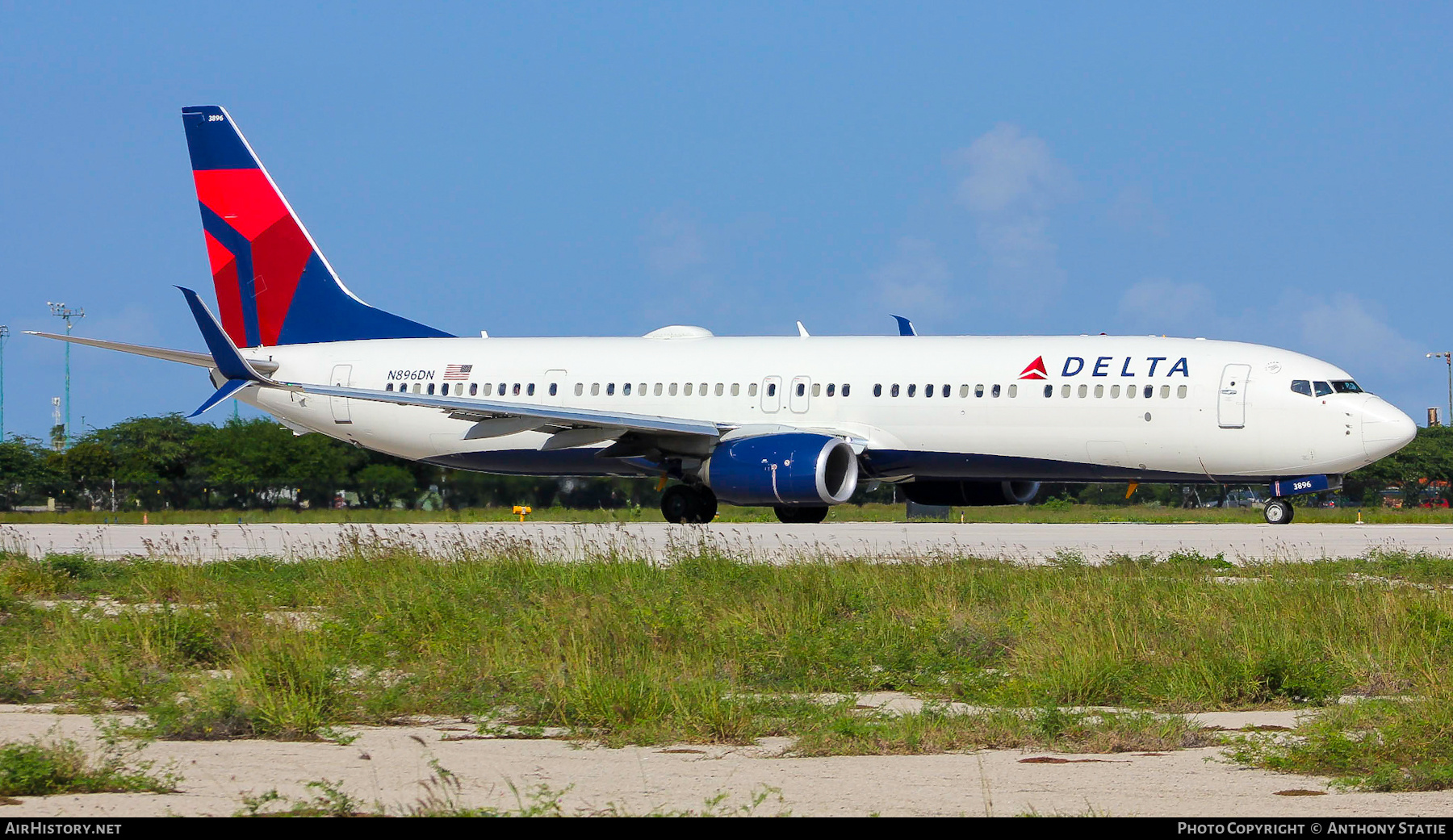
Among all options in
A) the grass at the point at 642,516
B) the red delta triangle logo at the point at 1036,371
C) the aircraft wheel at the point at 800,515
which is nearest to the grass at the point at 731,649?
the red delta triangle logo at the point at 1036,371

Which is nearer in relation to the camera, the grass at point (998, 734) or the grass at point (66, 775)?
the grass at point (66, 775)

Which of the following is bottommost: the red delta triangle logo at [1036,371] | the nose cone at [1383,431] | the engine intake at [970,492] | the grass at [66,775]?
the grass at [66,775]

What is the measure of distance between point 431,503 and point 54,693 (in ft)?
80.9

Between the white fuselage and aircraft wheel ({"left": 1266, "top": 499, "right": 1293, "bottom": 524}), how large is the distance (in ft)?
6.60

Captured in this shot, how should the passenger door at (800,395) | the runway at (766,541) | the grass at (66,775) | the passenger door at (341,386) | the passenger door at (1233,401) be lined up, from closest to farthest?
the grass at (66,775), the runway at (766,541), the passenger door at (1233,401), the passenger door at (800,395), the passenger door at (341,386)

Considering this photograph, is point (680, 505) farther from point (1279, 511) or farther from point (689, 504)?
point (1279, 511)

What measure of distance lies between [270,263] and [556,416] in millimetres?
9493

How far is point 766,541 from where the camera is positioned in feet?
72.6

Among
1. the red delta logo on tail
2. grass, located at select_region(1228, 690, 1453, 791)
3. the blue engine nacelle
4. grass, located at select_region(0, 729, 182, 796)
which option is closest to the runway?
the blue engine nacelle

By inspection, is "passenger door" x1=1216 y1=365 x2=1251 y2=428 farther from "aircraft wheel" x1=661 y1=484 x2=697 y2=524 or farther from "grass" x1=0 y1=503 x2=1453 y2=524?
"aircraft wheel" x1=661 y1=484 x2=697 y2=524

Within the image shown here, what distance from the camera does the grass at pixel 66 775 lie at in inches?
245

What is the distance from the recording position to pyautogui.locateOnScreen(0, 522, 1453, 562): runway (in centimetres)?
1739

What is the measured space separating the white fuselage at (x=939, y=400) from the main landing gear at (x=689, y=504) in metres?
0.96

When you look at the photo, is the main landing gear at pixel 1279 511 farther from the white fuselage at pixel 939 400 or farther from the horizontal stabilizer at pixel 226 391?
the horizontal stabilizer at pixel 226 391
